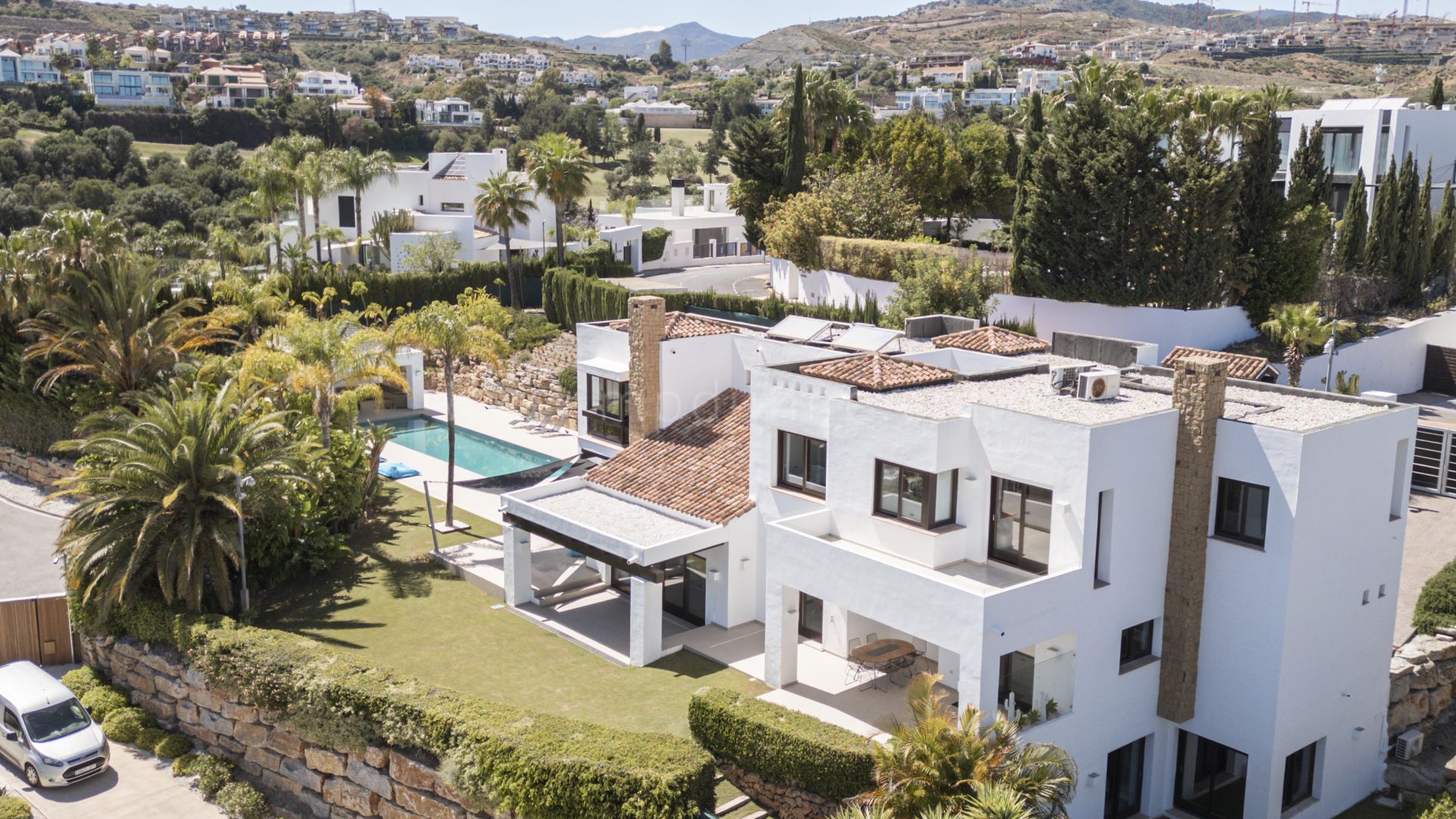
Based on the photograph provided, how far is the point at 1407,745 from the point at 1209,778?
19.7 feet

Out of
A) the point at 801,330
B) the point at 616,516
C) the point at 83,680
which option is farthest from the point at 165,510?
the point at 801,330

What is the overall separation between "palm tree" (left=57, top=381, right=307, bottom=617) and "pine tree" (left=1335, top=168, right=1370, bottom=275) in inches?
1871

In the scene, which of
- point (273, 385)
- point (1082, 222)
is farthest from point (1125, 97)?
point (273, 385)

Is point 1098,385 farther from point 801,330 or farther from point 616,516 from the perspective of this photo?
point 801,330

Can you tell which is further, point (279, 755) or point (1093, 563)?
point (279, 755)

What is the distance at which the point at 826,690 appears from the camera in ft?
81.2

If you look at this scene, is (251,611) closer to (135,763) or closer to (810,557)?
(135,763)

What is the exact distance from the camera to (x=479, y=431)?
1908 inches

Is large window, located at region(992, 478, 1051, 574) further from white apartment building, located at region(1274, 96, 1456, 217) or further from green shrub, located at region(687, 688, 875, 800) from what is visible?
white apartment building, located at region(1274, 96, 1456, 217)

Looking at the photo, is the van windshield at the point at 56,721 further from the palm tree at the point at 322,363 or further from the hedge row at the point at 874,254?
the hedge row at the point at 874,254

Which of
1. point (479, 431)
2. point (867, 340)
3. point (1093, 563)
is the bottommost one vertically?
point (479, 431)

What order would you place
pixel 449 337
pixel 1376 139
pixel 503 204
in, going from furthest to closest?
pixel 503 204, pixel 1376 139, pixel 449 337

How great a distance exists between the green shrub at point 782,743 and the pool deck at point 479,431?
14.7m

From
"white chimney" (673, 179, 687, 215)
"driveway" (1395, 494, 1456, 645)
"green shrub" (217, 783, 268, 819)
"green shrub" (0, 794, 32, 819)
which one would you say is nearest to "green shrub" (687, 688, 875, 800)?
"green shrub" (217, 783, 268, 819)
